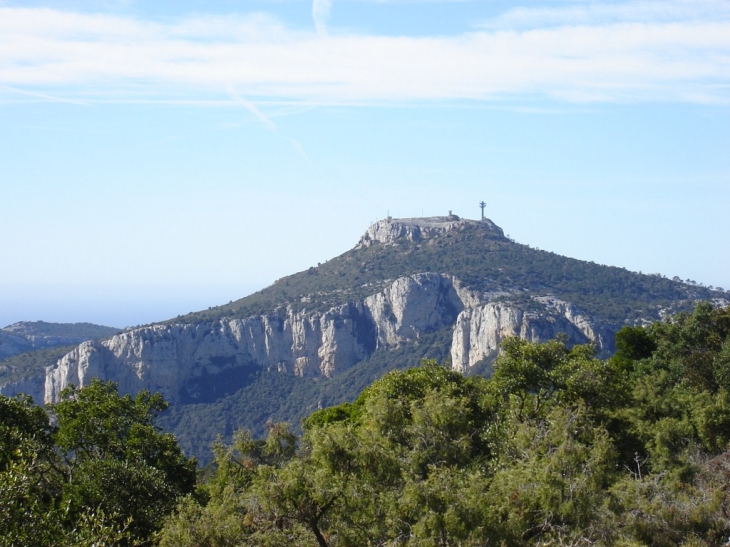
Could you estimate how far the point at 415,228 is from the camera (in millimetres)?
139125

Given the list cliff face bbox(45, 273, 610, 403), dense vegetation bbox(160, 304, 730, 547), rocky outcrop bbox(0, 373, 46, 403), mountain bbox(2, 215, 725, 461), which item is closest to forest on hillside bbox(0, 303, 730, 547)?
dense vegetation bbox(160, 304, 730, 547)


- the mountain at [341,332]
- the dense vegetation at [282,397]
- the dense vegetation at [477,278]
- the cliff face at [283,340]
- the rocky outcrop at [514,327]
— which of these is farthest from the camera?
the cliff face at [283,340]

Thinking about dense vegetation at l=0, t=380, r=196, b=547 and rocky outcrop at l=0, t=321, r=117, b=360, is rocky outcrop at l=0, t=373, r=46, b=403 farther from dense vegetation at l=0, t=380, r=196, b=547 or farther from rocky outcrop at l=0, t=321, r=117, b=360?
dense vegetation at l=0, t=380, r=196, b=547

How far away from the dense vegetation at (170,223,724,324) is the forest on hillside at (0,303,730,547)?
8166 cm

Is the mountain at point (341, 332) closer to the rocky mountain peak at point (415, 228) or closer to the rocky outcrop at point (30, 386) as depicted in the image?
the rocky outcrop at point (30, 386)

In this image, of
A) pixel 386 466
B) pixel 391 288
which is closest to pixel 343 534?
pixel 386 466

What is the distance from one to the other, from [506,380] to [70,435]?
13.2 meters

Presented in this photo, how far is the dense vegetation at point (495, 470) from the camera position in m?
15.7

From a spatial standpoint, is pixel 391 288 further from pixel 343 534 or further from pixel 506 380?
pixel 343 534

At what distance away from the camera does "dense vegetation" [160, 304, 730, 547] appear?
1574cm

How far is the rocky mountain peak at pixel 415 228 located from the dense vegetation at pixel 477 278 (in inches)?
54.0

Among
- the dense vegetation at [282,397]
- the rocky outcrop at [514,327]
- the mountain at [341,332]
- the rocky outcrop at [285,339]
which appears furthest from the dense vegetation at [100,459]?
the rocky outcrop at [285,339]

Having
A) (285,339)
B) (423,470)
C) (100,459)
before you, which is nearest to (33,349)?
(285,339)

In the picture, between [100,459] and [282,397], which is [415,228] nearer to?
[282,397]
